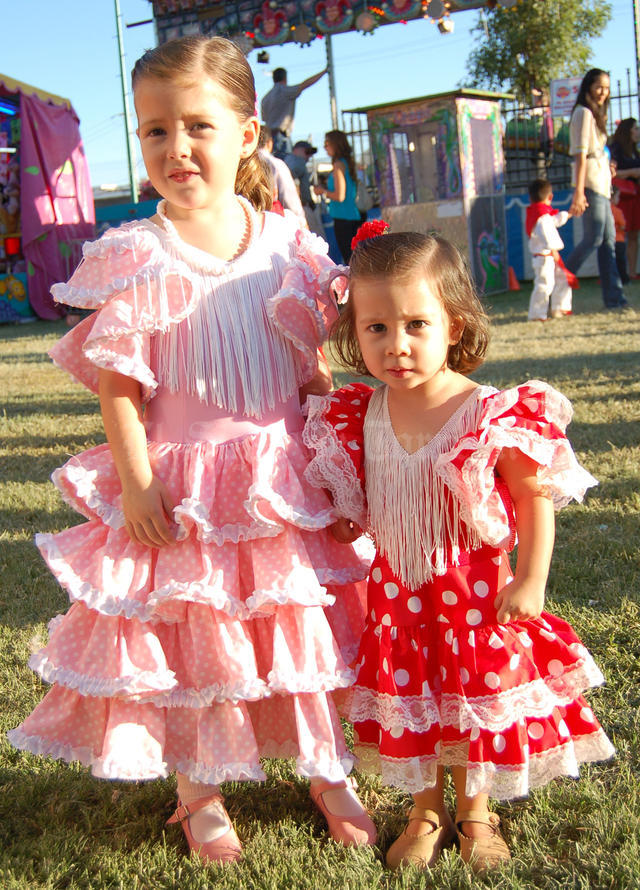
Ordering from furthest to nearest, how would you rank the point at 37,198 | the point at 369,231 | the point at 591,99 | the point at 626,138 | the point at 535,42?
the point at 535,42, the point at 37,198, the point at 626,138, the point at 591,99, the point at 369,231

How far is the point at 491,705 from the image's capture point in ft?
5.51

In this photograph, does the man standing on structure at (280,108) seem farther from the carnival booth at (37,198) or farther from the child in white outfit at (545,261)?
the carnival booth at (37,198)

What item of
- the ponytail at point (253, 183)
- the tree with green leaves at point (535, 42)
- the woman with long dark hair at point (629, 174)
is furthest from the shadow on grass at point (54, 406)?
the tree with green leaves at point (535, 42)

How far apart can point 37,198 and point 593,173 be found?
753 cm

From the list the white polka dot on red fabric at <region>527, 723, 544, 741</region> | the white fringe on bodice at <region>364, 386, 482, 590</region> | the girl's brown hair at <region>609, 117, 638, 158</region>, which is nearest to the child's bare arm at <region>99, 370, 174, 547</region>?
the white fringe on bodice at <region>364, 386, 482, 590</region>

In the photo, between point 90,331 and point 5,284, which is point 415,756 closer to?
point 90,331

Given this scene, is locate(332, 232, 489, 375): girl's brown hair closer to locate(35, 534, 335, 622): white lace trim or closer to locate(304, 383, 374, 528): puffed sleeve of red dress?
locate(304, 383, 374, 528): puffed sleeve of red dress

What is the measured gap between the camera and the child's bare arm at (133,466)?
5.82 ft

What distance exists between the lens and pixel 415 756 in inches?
68.1

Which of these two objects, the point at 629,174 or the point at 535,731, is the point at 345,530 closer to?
the point at 535,731

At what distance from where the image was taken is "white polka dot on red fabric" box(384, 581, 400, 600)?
180 cm

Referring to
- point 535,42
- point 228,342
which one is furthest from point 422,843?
point 535,42

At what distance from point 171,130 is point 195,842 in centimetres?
136

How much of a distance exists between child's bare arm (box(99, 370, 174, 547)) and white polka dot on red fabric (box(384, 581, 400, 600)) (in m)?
0.42
